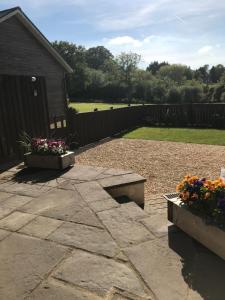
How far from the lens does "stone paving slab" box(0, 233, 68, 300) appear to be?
2227mm

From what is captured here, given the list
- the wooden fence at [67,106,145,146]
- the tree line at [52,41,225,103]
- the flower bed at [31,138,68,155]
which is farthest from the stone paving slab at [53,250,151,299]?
the tree line at [52,41,225,103]

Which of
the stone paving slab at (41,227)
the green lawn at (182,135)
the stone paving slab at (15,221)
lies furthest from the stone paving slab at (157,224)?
the green lawn at (182,135)

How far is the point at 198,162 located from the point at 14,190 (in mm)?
4744

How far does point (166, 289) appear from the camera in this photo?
218cm

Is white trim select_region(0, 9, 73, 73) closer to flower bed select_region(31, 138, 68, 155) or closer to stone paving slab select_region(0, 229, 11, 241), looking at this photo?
flower bed select_region(31, 138, 68, 155)

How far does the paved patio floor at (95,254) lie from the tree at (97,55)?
300ft

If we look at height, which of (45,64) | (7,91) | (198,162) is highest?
(45,64)

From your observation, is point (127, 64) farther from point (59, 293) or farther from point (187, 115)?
point (59, 293)

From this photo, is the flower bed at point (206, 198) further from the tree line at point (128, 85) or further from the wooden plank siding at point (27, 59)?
the tree line at point (128, 85)

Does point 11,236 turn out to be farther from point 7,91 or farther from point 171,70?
point 171,70

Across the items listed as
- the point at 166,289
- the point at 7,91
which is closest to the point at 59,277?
the point at 166,289

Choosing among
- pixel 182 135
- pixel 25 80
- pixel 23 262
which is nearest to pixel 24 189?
pixel 23 262

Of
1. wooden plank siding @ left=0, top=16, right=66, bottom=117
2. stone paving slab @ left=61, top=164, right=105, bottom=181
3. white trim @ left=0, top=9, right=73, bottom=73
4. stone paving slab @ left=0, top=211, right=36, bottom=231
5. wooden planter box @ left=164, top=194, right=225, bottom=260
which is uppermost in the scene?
white trim @ left=0, top=9, right=73, bottom=73

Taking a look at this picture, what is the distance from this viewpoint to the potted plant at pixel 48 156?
17.9ft
